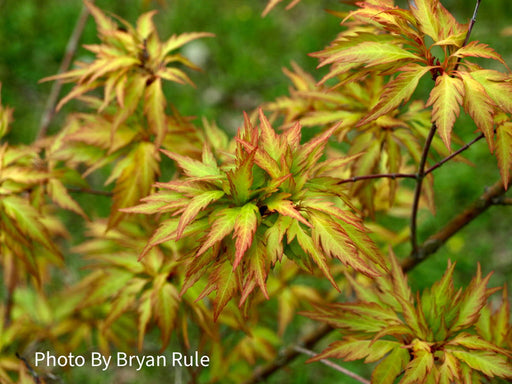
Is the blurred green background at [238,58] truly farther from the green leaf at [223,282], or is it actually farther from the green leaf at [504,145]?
the green leaf at [223,282]

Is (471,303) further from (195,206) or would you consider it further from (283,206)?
(195,206)

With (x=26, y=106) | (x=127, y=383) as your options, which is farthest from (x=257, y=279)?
(x=26, y=106)

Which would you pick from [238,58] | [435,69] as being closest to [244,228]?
[435,69]

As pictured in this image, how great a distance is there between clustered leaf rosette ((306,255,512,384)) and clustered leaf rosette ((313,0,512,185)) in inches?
13.6

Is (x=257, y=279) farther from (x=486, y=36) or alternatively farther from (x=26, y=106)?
(x=486, y=36)

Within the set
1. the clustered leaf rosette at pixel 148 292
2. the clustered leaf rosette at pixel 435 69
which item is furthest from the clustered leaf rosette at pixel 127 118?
the clustered leaf rosette at pixel 435 69

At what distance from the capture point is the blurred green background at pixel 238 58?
2.84 meters

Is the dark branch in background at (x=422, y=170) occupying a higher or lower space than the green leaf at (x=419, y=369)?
higher

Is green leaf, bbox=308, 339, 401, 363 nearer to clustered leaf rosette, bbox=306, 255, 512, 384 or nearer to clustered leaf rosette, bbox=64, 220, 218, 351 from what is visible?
clustered leaf rosette, bbox=306, 255, 512, 384

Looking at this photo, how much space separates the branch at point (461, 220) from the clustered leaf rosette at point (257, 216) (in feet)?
1.66

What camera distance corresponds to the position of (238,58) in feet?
12.4

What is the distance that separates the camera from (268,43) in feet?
13.0

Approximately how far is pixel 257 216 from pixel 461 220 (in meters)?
0.70

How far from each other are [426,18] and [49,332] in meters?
1.73
